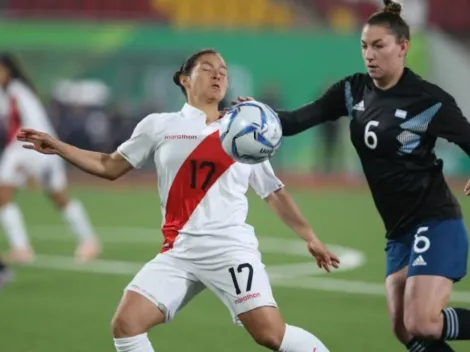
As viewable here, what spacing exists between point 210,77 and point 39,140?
1046 millimetres

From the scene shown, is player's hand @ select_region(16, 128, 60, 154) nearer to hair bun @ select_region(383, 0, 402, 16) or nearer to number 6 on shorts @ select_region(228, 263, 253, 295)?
number 6 on shorts @ select_region(228, 263, 253, 295)

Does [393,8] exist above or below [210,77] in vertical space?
above

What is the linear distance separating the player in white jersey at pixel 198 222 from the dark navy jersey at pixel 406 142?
0.52 meters

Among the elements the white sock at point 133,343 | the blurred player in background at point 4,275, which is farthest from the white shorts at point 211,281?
the blurred player in background at point 4,275

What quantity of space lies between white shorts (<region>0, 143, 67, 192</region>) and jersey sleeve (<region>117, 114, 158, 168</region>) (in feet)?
22.3

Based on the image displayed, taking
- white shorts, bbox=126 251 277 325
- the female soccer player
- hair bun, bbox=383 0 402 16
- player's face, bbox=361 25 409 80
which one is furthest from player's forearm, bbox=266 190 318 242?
hair bun, bbox=383 0 402 16

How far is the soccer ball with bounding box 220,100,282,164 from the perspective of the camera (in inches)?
240

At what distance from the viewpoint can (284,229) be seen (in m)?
16.8

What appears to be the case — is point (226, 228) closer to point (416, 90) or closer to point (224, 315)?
point (416, 90)

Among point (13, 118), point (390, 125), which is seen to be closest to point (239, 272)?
point (390, 125)

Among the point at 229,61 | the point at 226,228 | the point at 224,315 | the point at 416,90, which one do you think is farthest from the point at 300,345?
the point at 229,61

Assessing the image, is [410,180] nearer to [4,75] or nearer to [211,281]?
[211,281]

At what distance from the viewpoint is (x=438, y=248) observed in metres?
6.38

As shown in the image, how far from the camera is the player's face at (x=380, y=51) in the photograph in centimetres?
639
